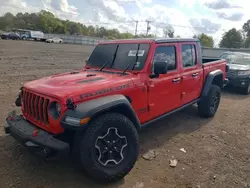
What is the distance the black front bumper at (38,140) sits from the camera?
250 cm

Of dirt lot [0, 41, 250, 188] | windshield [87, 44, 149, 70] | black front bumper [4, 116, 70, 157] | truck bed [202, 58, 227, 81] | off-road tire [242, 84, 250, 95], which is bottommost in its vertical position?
dirt lot [0, 41, 250, 188]

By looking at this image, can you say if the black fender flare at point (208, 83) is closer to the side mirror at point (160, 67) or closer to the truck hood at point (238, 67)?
the side mirror at point (160, 67)

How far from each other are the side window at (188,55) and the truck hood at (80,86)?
174 centimetres

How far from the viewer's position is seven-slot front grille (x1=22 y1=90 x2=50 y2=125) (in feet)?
9.26

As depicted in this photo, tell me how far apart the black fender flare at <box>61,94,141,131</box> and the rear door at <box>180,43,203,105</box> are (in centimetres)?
178

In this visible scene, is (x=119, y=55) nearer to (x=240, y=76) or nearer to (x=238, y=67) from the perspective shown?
(x=240, y=76)

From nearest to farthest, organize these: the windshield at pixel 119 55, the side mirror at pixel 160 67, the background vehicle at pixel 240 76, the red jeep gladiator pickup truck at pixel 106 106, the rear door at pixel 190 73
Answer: the red jeep gladiator pickup truck at pixel 106 106
the side mirror at pixel 160 67
the windshield at pixel 119 55
the rear door at pixel 190 73
the background vehicle at pixel 240 76

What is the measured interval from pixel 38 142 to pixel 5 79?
7069 millimetres

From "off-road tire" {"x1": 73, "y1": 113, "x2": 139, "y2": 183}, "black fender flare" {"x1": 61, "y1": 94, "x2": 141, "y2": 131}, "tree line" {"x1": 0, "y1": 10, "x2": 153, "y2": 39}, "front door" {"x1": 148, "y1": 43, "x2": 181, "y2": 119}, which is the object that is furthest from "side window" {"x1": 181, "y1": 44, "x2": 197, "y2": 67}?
"tree line" {"x1": 0, "y1": 10, "x2": 153, "y2": 39}

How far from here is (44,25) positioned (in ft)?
288

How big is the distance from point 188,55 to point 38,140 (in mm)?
3558

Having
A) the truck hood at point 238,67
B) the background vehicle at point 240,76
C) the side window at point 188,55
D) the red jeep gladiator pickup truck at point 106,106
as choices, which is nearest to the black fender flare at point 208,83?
the side window at point 188,55

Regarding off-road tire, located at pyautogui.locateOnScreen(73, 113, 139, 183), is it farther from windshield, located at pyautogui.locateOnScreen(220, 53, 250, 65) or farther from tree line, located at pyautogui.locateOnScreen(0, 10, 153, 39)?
tree line, located at pyautogui.locateOnScreen(0, 10, 153, 39)

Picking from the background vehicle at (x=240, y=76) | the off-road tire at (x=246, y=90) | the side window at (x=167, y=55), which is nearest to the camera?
the side window at (x=167, y=55)
